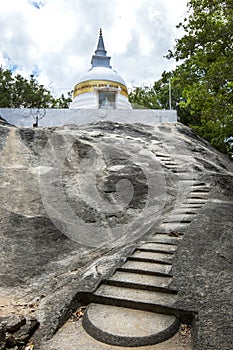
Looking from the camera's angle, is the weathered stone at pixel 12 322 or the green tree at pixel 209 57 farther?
the green tree at pixel 209 57

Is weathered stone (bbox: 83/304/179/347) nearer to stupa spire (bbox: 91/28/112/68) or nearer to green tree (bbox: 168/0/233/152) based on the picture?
green tree (bbox: 168/0/233/152)

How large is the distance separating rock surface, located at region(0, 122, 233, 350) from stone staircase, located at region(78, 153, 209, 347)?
0.12 meters

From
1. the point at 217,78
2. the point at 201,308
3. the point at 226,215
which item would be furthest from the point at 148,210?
the point at 217,78

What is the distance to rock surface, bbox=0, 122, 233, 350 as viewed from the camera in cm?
382

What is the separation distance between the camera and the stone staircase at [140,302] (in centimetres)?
327

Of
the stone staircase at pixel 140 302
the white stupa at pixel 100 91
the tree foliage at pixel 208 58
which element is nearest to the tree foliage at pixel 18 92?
the white stupa at pixel 100 91

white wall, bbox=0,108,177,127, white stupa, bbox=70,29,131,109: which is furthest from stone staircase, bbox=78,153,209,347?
white stupa, bbox=70,29,131,109

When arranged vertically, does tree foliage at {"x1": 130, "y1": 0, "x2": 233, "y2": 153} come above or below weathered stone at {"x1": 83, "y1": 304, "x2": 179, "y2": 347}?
A: above

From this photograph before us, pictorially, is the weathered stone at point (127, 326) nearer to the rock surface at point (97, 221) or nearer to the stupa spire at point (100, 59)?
the rock surface at point (97, 221)

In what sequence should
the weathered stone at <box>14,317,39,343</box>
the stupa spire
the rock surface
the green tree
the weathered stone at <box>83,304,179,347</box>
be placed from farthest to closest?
the stupa spire, the green tree, the rock surface, the weathered stone at <box>14,317,39,343</box>, the weathered stone at <box>83,304,179,347</box>

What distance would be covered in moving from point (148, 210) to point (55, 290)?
291 cm

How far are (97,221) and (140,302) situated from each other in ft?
8.85

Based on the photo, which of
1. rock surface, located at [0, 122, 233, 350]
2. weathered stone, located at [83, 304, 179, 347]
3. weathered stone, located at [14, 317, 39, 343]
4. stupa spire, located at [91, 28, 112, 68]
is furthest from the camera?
stupa spire, located at [91, 28, 112, 68]

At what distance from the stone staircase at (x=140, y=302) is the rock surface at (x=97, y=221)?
0.39ft
